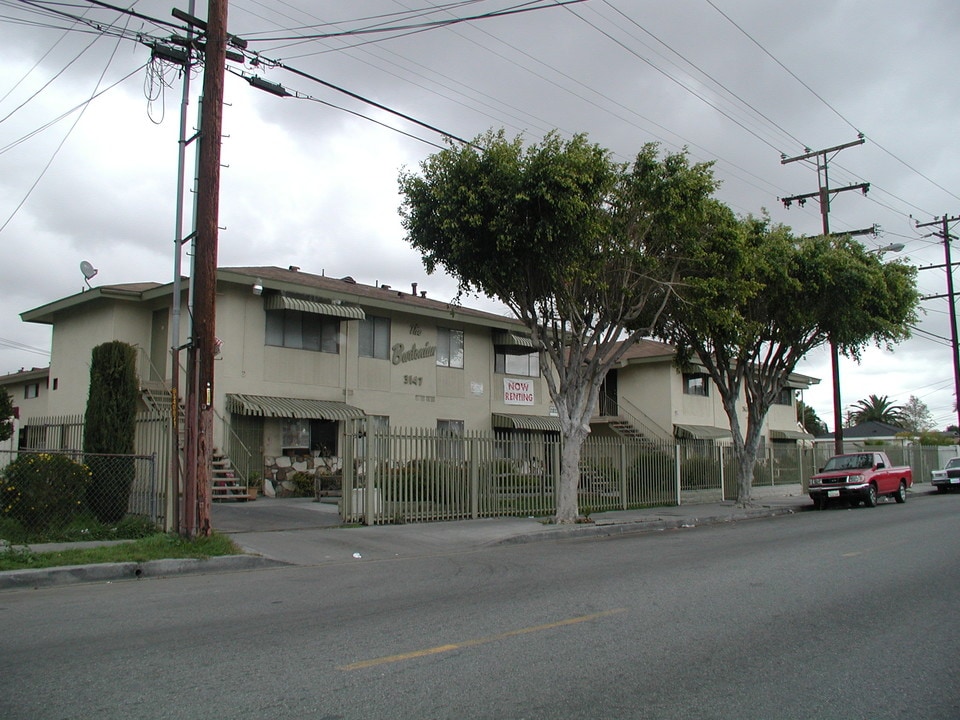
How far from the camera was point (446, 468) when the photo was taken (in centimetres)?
1736

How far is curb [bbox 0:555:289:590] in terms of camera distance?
31.6 feet

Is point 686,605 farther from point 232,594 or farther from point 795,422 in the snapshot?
point 795,422

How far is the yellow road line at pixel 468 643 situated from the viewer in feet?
19.4

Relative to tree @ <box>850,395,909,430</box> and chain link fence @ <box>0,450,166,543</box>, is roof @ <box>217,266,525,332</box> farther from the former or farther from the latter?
tree @ <box>850,395,909,430</box>

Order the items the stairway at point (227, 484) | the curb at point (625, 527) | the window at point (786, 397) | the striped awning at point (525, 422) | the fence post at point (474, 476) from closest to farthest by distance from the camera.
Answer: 1. the curb at point (625, 527)
2. the fence post at point (474, 476)
3. the stairway at point (227, 484)
4. the striped awning at point (525, 422)
5. the window at point (786, 397)

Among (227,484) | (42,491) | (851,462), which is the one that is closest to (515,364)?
(851,462)

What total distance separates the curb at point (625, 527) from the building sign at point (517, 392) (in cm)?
948

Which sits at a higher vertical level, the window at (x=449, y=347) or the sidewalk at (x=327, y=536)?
the window at (x=449, y=347)

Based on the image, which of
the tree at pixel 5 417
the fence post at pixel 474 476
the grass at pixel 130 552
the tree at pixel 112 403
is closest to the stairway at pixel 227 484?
the tree at pixel 5 417

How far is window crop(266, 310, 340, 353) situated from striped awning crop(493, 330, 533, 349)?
646 centimetres

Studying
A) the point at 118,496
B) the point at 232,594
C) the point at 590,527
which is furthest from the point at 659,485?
the point at 232,594

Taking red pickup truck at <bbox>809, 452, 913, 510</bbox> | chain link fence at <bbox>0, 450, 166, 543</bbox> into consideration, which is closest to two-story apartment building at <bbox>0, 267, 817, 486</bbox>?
chain link fence at <bbox>0, 450, 166, 543</bbox>

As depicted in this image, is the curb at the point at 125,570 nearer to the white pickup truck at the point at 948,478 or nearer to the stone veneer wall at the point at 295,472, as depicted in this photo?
the stone veneer wall at the point at 295,472

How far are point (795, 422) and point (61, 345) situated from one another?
119 ft
